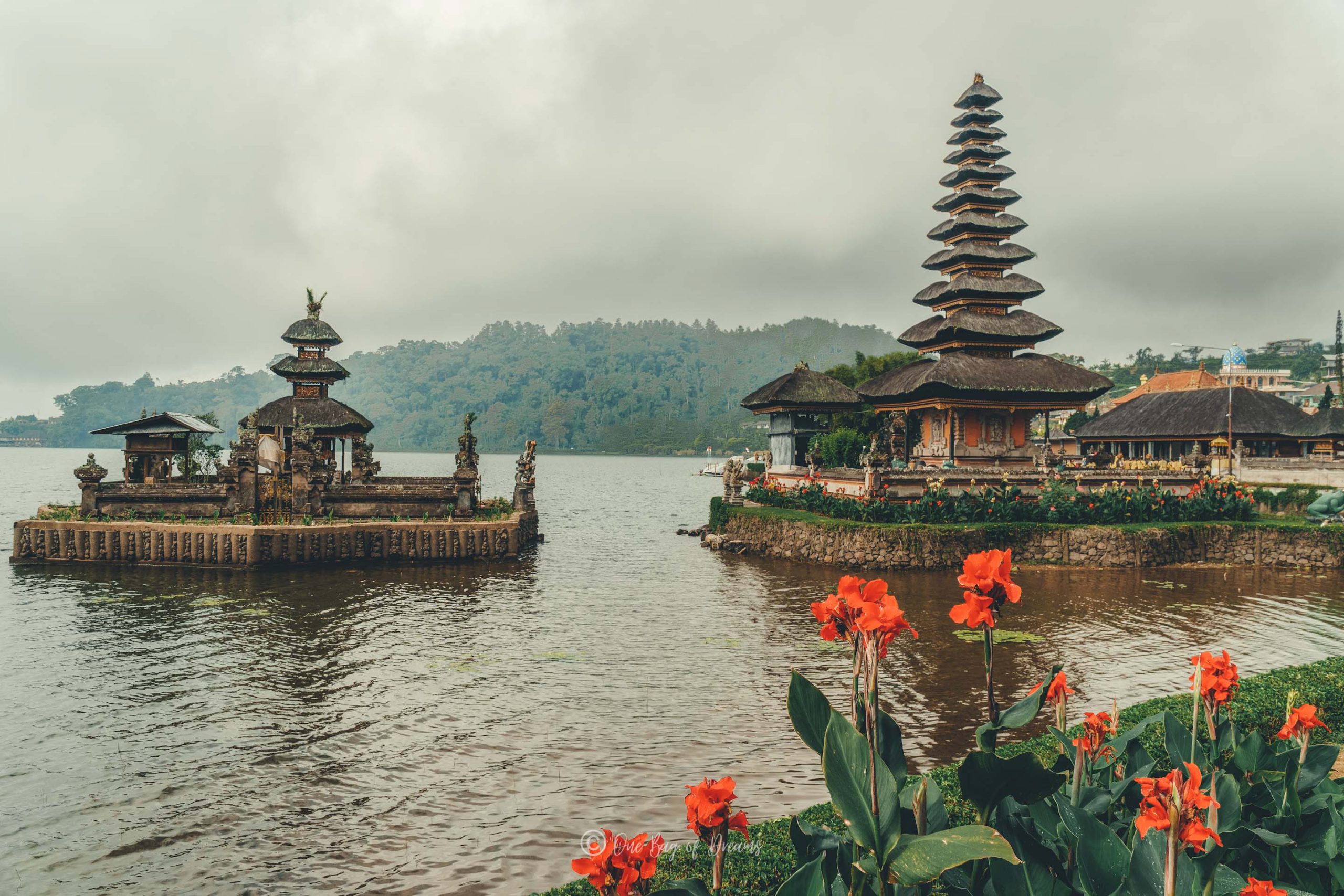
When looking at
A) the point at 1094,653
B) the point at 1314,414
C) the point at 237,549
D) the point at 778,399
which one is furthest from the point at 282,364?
the point at 1314,414

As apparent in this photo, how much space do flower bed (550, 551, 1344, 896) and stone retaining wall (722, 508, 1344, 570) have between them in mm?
20705

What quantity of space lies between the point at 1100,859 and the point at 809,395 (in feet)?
105

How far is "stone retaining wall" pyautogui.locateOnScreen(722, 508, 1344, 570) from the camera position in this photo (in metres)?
25.2

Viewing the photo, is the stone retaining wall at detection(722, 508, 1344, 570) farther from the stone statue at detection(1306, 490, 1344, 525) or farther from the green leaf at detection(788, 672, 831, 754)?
the green leaf at detection(788, 672, 831, 754)

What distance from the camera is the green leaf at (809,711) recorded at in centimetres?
324

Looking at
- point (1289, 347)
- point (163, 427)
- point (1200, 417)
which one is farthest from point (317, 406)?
point (1289, 347)

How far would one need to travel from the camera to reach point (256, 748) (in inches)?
423

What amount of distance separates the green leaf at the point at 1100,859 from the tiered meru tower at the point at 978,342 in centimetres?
2969

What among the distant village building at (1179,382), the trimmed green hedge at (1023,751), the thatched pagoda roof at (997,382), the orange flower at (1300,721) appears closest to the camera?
the orange flower at (1300,721)

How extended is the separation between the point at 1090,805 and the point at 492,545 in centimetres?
2598

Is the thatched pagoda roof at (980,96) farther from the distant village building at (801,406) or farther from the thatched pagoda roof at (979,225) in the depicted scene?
the distant village building at (801,406)

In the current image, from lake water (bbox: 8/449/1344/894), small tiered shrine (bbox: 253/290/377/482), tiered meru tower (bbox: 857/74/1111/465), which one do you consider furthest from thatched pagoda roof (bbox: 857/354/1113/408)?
small tiered shrine (bbox: 253/290/377/482)

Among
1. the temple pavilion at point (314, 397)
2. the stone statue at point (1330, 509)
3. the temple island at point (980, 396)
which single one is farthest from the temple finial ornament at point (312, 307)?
the stone statue at point (1330, 509)

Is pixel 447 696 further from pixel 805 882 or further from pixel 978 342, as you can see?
pixel 978 342
